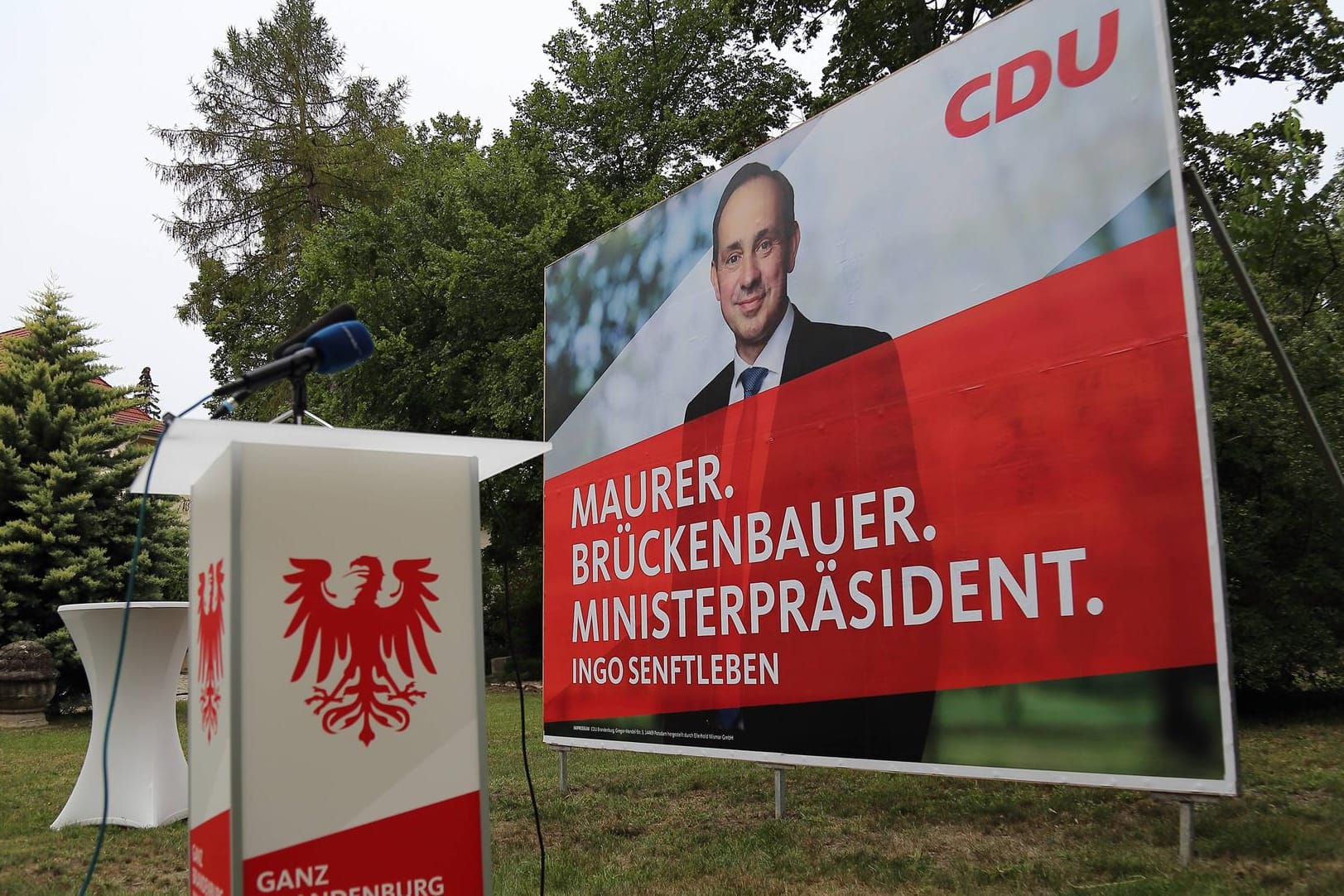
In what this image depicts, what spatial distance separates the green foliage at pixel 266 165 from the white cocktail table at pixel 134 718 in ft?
49.5

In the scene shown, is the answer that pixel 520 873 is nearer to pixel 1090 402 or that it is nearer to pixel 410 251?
pixel 1090 402

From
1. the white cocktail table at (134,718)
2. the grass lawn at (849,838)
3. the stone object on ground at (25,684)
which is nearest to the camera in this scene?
the grass lawn at (849,838)

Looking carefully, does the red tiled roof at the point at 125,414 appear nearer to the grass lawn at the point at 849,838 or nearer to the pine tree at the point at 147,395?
the pine tree at the point at 147,395

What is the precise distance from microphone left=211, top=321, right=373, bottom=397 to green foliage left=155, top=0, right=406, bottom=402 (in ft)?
62.8

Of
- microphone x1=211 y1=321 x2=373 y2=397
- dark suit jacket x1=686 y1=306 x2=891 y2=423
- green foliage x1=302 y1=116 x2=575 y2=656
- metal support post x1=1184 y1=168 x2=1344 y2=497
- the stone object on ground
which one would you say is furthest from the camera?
green foliage x1=302 y1=116 x2=575 y2=656

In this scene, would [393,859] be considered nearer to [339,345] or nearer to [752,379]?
[339,345]

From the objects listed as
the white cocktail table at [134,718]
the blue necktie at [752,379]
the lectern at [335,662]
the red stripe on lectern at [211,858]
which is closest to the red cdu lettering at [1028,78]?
the blue necktie at [752,379]

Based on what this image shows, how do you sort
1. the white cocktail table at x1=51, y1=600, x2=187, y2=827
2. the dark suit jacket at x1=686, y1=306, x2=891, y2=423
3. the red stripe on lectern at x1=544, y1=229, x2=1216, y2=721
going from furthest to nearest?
1. the white cocktail table at x1=51, y1=600, x2=187, y2=827
2. the dark suit jacket at x1=686, y1=306, x2=891, y2=423
3. the red stripe on lectern at x1=544, y1=229, x2=1216, y2=721

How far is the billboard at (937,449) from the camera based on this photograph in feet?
12.7

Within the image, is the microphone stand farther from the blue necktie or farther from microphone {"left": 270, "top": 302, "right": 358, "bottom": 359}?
the blue necktie

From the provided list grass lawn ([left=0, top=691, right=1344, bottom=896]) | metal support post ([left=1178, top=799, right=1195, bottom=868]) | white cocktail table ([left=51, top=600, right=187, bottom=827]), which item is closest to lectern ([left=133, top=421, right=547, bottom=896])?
grass lawn ([left=0, top=691, right=1344, bottom=896])

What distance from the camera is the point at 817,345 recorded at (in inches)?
209

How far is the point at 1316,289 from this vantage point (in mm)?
9195

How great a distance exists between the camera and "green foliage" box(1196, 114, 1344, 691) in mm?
8547
